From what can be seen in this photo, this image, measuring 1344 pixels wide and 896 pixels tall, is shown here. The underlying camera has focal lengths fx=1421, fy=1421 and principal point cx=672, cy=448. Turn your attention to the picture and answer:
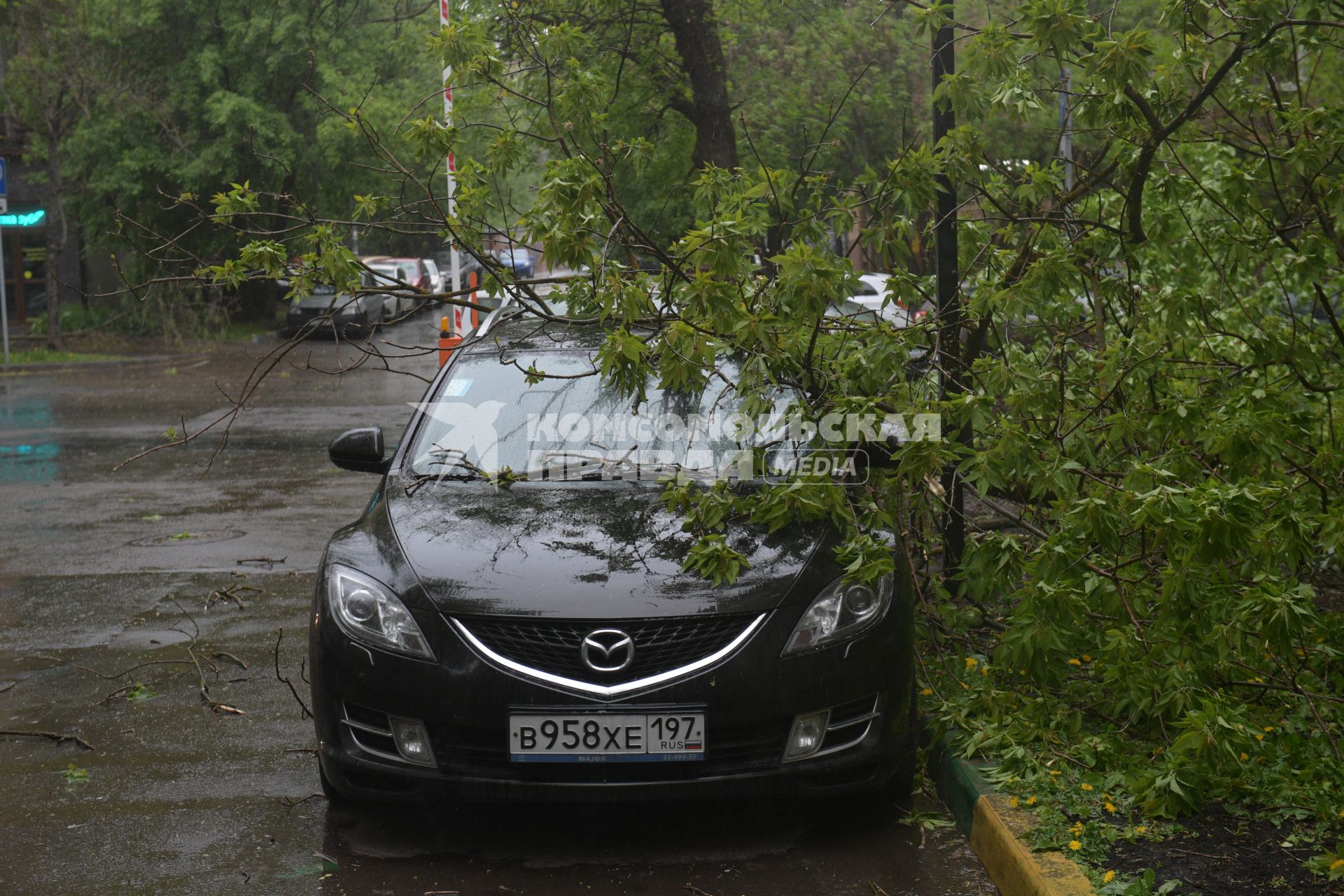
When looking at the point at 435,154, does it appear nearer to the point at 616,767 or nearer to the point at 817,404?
the point at 817,404

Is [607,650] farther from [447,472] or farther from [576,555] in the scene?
[447,472]

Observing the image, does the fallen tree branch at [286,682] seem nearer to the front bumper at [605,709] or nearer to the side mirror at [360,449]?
the side mirror at [360,449]

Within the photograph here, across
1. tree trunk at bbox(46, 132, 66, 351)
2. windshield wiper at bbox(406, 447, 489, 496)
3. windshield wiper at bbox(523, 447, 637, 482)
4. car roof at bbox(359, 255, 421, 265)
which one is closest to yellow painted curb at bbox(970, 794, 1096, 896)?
windshield wiper at bbox(523, 447, 637, 482)

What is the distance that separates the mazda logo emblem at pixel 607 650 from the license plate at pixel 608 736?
5.5 inches

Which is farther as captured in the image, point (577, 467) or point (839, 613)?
point (577, 467)

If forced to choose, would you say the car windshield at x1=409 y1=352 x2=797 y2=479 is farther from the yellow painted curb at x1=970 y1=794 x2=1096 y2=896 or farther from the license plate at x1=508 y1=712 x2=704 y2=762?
the yellow painted curb at x1=970 y1=794 x2=1096 y2=896

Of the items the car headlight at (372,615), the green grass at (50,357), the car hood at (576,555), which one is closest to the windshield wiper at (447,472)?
the car hood at (576,555)

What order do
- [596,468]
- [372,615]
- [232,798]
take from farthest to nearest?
1. [596,468]
2. [232,798]
3. [372,615]

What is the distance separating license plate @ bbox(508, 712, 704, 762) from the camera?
4.08 metres

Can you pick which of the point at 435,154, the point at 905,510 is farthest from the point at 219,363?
the point at 905,510

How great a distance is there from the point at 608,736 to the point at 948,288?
2897mm

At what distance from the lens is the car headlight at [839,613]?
14.0 feet

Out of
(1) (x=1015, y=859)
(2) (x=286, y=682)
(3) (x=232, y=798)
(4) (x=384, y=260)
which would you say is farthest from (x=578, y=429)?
(4) (x=384, y=260)

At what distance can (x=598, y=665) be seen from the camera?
411cm
